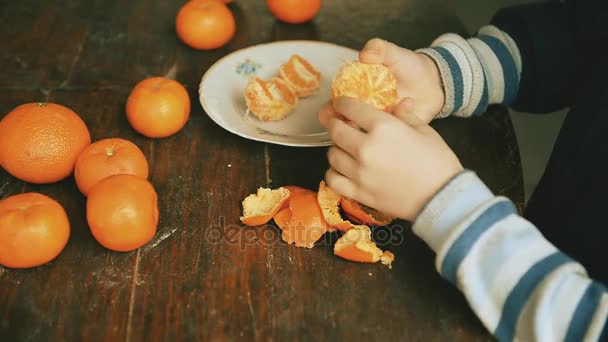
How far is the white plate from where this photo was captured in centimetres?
110

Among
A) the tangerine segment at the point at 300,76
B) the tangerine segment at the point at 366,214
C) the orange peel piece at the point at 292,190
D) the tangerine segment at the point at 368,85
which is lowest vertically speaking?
the orange peel piece at the point at 292,190

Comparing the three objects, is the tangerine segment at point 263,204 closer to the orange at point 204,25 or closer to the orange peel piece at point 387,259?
the orange peel piece at point 387,259

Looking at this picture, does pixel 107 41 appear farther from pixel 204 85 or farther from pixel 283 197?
pixel 283 197

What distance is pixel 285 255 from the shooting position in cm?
88

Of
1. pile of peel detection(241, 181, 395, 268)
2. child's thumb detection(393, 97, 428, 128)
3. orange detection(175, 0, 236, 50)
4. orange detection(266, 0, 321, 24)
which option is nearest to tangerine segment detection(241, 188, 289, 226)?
pile of peel detection(241, 181, 395, 268)

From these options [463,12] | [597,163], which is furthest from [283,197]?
[463,12]

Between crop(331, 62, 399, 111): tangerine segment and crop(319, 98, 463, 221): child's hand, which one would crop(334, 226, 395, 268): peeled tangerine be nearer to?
crop(319, 98, 463, 221): child's hand

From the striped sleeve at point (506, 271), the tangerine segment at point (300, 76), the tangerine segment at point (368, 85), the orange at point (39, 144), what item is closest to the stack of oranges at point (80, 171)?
the orange at point (39, 144)

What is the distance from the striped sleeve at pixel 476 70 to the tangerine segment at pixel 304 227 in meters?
0.39

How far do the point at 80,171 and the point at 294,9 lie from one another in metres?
0.73

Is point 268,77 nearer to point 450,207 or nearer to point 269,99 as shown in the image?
point 269,99

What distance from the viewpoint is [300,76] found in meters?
1.24

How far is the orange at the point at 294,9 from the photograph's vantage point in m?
1.42

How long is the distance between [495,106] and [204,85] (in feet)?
2.10
